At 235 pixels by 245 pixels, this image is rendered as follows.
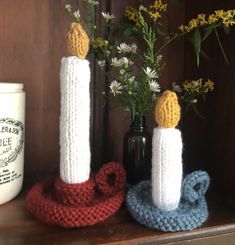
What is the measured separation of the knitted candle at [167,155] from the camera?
39 cm

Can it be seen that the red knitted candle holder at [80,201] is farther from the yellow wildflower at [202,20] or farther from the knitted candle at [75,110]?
the yellow wildflower at [202,20]

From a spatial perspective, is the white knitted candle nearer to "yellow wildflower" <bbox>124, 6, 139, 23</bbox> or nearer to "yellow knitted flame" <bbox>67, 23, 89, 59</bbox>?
"yellow knitted flame" <bbox>67, 23, 89, 59</bbox>

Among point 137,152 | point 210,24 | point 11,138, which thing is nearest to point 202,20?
point 210,24

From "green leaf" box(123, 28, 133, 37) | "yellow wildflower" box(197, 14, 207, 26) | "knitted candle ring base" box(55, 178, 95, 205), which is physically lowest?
"knitted candle ring base" box(55, 178, 95, 205)

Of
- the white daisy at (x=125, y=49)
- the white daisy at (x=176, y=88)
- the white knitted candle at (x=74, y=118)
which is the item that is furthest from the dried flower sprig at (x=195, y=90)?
the white knitted candle at (x=74, y=118)

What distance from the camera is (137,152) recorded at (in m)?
0.53

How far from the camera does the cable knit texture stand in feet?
1.29

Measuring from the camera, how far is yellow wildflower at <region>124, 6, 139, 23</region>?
55 centimetres

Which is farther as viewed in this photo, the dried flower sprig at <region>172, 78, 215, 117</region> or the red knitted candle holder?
the dried flower sprig at <region>172, 78, 215, 117</region>

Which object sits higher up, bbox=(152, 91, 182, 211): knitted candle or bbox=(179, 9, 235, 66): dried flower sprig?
bbox=(179, 9, 235, 66): dried flower sprig

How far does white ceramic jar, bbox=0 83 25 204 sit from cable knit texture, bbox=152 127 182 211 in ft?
0.66

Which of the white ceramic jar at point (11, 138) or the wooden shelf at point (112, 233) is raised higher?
the white ceramic jar at point (11, 138)

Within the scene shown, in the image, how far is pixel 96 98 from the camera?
595 millimetres

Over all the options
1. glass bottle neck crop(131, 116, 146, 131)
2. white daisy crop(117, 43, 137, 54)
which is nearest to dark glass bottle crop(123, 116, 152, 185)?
glass bottle neck crop(131, 116, 146, 131)
